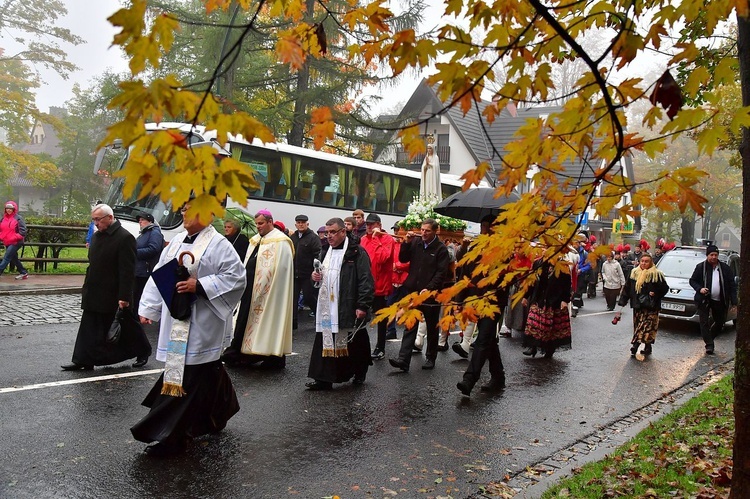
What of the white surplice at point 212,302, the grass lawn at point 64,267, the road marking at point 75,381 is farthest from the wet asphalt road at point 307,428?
the grass lawn at point 64,267

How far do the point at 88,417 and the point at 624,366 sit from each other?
7792 mm

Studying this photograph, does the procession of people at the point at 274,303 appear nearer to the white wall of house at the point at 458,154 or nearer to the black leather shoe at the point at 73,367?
the black leather shoe at the point at 73,367

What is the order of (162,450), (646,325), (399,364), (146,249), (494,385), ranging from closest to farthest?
(162,450) < (494,385) < (399,364) < (146,249) < (646,325)

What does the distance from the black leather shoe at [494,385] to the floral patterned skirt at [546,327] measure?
8.47 feet

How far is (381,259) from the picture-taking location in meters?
11.1

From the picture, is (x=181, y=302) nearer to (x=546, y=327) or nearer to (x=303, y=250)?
(x=546, y=327)

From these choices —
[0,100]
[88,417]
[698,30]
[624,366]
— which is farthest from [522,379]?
[0,100]

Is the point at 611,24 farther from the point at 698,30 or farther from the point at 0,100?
the point at 0,100

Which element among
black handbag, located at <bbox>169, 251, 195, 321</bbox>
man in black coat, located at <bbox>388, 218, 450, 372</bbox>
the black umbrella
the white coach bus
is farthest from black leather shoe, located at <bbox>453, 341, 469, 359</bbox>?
the white coach bus

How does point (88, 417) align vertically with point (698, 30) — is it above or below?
below

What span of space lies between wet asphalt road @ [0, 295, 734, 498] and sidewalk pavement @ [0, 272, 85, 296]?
477cm

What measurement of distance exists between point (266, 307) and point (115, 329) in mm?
1874

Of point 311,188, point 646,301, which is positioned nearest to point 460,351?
point 646,301

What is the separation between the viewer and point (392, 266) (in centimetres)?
1123
